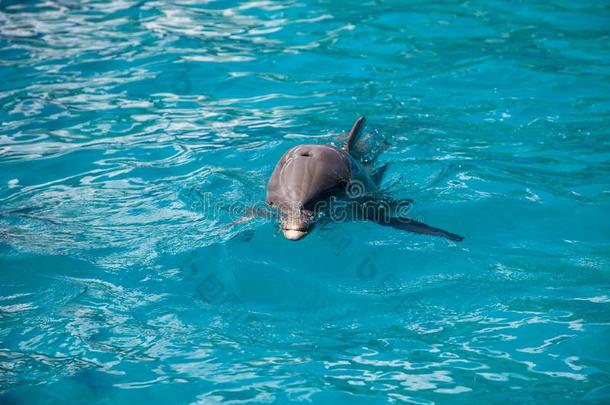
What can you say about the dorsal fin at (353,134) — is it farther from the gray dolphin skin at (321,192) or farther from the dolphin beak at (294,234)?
the dolphin beak at (294,234)

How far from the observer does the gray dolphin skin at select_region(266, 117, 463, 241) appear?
5.21m

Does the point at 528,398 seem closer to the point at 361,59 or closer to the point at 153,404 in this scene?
the point at 153,404

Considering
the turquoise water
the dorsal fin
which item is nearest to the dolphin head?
the turquoise water

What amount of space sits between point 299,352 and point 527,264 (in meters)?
2.11

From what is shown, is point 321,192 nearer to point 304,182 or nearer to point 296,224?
point 304,182

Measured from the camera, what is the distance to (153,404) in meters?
4.17

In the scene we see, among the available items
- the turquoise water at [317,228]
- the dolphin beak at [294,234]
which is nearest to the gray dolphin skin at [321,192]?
the dolphin beak at [294,234]

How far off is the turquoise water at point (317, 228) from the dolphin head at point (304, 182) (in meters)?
0.59

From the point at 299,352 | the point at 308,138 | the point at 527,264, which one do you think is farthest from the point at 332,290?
the point at 308,138

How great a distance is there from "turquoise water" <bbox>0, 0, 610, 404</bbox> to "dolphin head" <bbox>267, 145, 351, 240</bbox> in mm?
591

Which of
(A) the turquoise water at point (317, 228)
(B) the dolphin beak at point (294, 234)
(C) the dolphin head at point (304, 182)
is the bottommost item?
(A) the turquoise water at point (317, 228)

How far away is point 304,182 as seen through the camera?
5301 millimetres

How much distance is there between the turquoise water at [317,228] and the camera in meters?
4.45

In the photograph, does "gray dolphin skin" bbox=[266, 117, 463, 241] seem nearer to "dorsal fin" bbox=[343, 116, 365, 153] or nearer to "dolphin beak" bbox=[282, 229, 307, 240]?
"dolphin beak" bbox=[282, 229, 307, 240]
